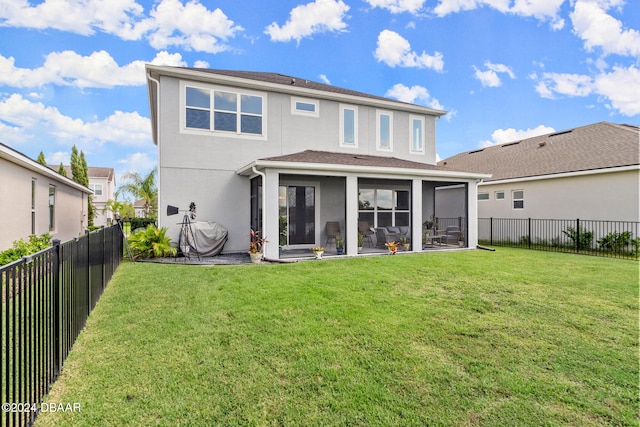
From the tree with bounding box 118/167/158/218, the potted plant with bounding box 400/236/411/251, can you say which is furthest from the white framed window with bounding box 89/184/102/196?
the potted plant with bounding box 400/236/411/251

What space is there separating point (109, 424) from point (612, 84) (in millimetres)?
29421

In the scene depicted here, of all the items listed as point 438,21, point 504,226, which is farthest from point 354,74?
point 504,226

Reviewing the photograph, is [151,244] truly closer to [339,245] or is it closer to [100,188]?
[339,245]

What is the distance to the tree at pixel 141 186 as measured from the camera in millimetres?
21922

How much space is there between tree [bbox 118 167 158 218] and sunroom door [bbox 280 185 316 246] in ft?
49.5

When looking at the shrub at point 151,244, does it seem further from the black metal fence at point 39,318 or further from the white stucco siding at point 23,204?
the black metal fence at point 39,318

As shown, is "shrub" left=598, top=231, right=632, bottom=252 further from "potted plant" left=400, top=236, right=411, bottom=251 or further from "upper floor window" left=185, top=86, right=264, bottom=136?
"upper floor window" left=185, top=86, right=264, bottom=136

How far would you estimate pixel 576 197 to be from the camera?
42.1 feet

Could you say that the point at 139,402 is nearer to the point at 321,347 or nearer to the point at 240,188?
the point at 321,347

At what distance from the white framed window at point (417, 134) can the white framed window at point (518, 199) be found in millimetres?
5620

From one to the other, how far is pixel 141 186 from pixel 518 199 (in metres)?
24.0

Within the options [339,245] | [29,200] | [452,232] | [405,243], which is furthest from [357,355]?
[29,200]

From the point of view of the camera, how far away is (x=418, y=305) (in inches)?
193

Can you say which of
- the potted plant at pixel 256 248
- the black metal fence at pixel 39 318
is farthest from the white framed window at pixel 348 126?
the black metal fence at pixel 39 318
